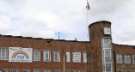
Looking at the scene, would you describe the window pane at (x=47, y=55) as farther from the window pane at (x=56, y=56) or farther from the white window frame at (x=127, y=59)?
the white window frame at (x=127, y=59)

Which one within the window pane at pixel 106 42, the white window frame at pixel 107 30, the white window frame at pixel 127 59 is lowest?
the white window frame at pixel 127 59

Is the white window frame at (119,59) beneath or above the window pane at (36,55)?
beneath

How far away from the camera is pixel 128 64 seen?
222ft

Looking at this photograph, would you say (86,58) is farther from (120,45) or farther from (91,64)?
(120,45)

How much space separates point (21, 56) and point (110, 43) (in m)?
18.3

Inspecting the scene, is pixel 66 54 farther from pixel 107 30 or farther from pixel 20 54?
pixel 107 30

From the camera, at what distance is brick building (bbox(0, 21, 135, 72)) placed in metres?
56.0

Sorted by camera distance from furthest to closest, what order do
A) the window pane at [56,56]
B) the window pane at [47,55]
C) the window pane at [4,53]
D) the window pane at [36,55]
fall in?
the window pane at [56,56] → the window pane at [47,55] → the window pane at [36,55] → the window pane at [4,53]

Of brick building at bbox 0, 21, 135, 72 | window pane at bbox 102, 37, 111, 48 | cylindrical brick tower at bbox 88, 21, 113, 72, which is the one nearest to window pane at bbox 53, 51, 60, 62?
brick building at bbox 0, 21, 135, 72

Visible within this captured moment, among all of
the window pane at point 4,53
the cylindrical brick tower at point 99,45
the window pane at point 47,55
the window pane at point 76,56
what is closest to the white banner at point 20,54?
the window pane at point 4,53

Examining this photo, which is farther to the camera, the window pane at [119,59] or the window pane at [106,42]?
the window pane at [119,59]

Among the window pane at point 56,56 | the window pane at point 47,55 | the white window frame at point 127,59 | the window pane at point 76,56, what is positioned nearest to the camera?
the window pane at point 47,55

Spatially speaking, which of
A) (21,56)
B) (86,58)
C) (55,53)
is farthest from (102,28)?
(21,56)

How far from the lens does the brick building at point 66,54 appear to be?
56.0 metres
